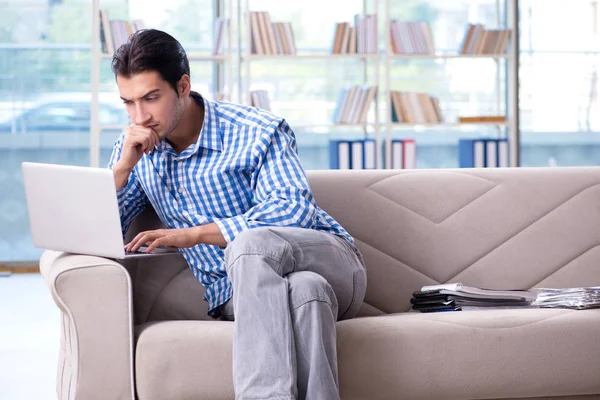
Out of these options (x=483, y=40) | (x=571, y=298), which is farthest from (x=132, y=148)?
(x=483, y=40)

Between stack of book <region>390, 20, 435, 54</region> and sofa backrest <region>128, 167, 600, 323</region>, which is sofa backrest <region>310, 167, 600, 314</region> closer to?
sofa backrest <region>128, 167, 600, 323</region>

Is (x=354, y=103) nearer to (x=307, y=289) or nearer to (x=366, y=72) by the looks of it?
(x=366, y=72)

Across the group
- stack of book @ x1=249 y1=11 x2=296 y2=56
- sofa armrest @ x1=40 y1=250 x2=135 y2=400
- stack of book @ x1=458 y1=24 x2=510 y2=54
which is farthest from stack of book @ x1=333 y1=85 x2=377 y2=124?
sofa armrest @ x1=40 y1=250 x2=135 y2=400

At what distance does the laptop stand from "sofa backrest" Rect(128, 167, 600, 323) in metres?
0.71

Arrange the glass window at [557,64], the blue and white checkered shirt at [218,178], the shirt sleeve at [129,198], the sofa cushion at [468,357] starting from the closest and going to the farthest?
1. the sofa cushion at [468,357]
2. the blue and white checkered shirt at [218,178]
3. the shirt sleeve at [129,198]
4. the glass window at [557,64]

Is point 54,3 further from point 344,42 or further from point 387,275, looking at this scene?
point 387,275

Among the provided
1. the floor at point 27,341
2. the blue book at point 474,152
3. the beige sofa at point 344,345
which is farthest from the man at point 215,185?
the blue book at point 474,152

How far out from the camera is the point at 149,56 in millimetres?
2271

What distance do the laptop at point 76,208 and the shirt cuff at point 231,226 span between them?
24 centimetres

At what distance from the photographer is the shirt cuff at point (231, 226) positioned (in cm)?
215

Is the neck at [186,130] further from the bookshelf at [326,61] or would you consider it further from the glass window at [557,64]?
the glass window at [557,64]

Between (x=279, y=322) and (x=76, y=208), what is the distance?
1.94 ft

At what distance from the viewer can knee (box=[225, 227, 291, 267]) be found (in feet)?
6.20

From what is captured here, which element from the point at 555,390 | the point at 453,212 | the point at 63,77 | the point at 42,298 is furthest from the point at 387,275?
the point at 63,77
